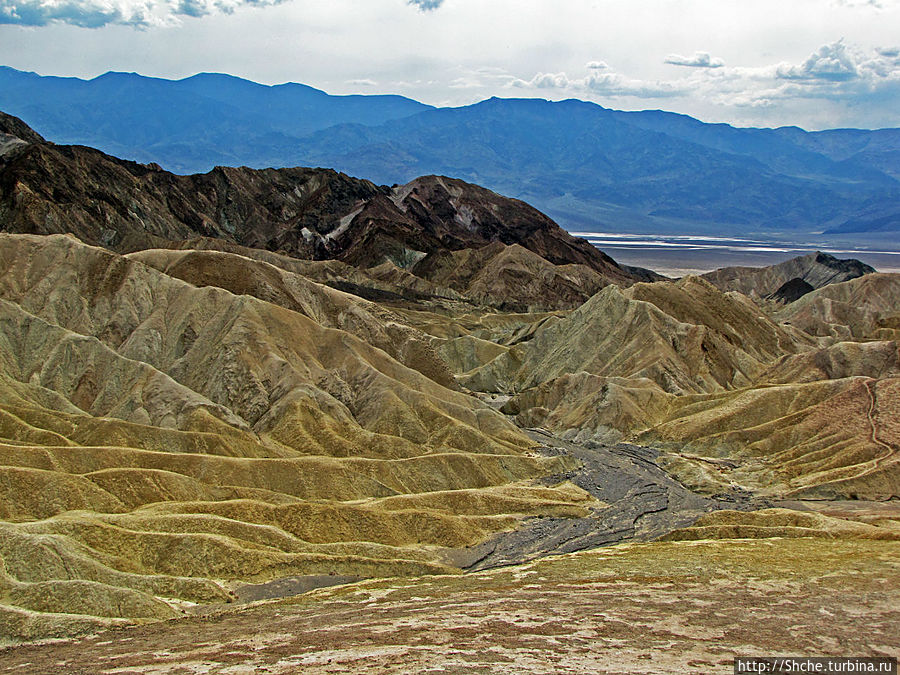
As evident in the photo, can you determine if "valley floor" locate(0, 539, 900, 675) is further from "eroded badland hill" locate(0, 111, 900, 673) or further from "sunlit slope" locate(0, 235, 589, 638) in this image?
Result: "sunlit slope" locate(0, 235, 589, 638)

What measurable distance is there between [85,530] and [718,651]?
44615 mm

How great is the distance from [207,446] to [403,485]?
20601mm

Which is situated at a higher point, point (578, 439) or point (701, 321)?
point (701, 321)

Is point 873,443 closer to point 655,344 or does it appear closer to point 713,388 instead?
point 713,388

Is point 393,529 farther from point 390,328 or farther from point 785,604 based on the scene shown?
point 390,328

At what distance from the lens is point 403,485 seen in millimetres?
93062

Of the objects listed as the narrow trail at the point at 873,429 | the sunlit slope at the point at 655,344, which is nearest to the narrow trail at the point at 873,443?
the narrow trail at the point at 873,429

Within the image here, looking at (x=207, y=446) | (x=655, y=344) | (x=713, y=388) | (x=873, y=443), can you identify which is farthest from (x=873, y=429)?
(x=207, y=446)

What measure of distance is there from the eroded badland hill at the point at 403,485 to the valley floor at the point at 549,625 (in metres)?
0.29

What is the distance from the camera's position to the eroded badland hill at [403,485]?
4716 cm

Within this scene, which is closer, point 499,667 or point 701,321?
point 499,667

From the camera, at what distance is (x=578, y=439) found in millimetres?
123250

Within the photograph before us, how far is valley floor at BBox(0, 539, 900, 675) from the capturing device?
41.3 m

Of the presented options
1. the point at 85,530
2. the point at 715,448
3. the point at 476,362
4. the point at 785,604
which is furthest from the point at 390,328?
the point at 785,604
